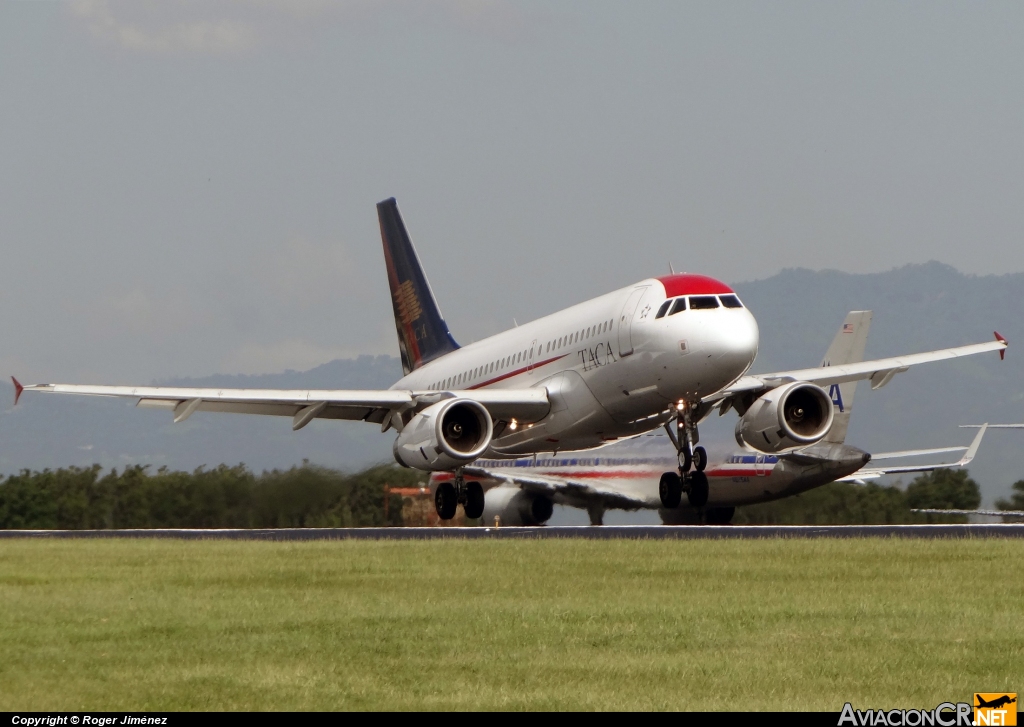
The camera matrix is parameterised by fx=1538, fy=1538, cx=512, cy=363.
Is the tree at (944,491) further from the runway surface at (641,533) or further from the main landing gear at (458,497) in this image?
the main landing gear at (458,497)

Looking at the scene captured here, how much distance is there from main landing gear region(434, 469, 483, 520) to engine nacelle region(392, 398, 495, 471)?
8.90 feet

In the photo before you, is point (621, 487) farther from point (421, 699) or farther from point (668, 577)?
point (421, 699)

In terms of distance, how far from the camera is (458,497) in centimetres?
3806

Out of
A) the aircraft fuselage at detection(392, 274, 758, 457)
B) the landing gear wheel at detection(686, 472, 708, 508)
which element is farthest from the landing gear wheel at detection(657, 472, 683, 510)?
the aircraft fuselage at detection(392, 274, 758, 457)

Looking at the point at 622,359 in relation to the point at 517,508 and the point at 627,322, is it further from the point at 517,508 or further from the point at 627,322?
the point at 517,508

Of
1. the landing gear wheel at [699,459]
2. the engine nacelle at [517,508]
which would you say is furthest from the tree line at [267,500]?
the landing gear wheel at [699,459]

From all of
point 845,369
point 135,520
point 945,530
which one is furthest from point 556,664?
point 135,520

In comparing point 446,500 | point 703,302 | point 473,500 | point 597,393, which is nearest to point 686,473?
point 597,393

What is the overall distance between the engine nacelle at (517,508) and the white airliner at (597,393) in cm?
2382

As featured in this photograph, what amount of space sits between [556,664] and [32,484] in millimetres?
50998

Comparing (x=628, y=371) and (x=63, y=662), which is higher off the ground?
(x=628, y=371)

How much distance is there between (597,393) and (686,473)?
9.92 feet

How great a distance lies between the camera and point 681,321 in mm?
31094

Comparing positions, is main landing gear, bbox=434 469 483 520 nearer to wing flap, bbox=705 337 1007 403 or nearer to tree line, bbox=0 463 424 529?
wing flap, bbox=705 337 1007 403
